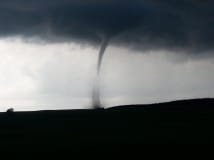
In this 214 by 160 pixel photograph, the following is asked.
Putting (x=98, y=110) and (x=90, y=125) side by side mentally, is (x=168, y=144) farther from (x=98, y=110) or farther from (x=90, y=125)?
(x=98, y=110)

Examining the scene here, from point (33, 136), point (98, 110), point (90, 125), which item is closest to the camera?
point (33, 136)

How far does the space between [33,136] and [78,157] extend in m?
21.2

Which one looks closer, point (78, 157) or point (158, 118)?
point (78, 157)

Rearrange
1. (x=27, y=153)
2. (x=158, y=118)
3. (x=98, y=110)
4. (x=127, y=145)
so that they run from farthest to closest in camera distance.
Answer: (x=98, y=110), (x=158, y=118), (x=127, y=145), (x=27, y=153)

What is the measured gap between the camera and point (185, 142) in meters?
47.4

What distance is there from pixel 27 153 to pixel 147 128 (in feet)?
81.1

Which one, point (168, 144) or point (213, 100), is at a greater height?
point (213, 100)

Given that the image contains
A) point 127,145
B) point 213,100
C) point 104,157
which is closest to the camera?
point 104,157

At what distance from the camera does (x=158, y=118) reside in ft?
269

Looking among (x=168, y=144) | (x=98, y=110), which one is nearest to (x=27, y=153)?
(x=168, y=144)

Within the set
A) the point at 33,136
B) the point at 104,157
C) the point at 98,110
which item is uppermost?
the point at 98,110

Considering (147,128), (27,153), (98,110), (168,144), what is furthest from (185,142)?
(98,110)

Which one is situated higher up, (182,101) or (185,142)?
(182,101)

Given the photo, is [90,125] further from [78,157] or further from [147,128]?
[78,157]
